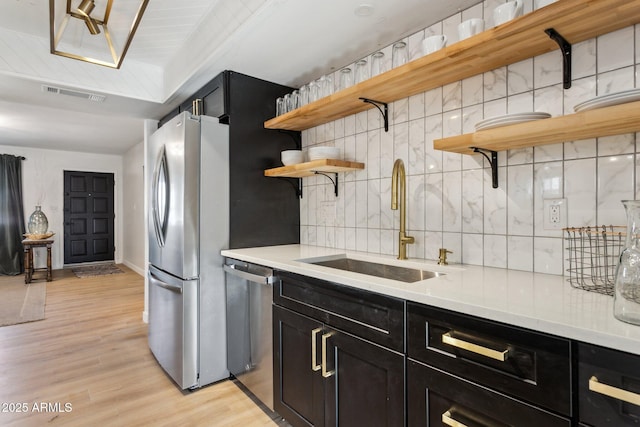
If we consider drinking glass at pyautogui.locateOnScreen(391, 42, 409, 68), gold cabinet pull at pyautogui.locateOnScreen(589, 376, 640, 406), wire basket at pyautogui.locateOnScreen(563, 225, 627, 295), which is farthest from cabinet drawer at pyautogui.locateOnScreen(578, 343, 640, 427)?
drinking glass at pyautogui.locateOnScreen(391, 42, 409, 68)

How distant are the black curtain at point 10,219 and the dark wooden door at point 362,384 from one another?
7.30 meters

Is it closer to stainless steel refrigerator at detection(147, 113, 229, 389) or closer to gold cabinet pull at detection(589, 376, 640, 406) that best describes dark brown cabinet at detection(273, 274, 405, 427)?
gold cabinet pull at detection(589, 376, 640, 406)

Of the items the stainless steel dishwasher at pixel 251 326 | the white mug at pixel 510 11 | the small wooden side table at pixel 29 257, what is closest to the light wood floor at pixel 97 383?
the stainless steel dishwasher at pixel 251 326

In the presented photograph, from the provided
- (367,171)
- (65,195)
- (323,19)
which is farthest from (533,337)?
(65,195)

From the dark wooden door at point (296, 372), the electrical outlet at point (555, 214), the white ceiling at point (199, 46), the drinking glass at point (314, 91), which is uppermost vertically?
the white ceiling at point (199, 46)

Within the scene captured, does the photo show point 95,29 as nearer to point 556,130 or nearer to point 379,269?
point 379,269

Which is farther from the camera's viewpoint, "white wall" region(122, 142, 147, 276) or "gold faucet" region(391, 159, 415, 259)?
"white wall" region(122, 142, 147, 276)

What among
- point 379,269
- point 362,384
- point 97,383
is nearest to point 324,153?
point 379,269

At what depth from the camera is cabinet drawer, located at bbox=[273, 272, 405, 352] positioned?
1.18m

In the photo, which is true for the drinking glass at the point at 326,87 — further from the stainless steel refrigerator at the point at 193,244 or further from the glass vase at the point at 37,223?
the glass vase at the point at 37,223

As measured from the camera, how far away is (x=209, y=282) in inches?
87.4

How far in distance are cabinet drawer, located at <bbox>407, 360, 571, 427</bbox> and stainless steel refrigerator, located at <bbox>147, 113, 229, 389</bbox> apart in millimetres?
1491

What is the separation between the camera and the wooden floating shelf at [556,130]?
3.25 ft

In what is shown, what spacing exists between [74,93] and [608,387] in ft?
11.7
